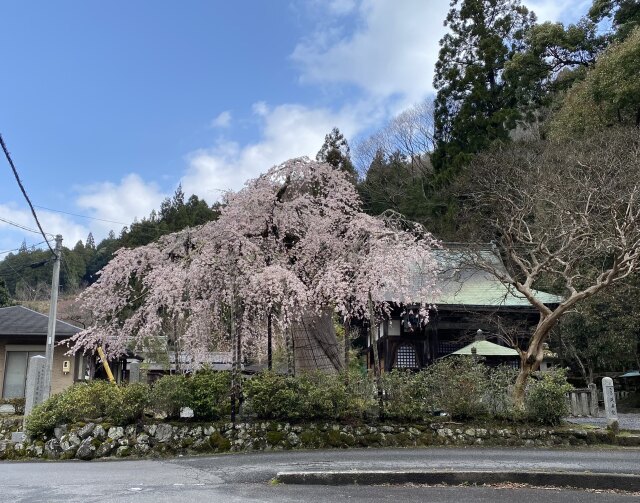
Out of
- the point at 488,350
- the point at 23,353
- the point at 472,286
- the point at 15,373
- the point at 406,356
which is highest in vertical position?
the point at 472,286

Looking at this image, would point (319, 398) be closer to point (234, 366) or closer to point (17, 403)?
point (234, 366)

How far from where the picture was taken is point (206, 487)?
21.3ft

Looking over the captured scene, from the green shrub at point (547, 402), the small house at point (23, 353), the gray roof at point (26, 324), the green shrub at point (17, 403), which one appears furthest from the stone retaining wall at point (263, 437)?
the small house at point (23, 353)

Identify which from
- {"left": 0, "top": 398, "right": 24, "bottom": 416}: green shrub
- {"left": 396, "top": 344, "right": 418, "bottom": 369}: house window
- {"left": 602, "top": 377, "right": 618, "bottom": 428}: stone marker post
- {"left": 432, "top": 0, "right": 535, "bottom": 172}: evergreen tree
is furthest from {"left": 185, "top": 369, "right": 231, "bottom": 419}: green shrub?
{"left": 432, "top": 0, "right": 535, "bottom": 172}: evergreen tree

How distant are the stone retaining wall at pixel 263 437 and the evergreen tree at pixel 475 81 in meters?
18.9

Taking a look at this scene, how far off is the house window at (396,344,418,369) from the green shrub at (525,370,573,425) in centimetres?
1048

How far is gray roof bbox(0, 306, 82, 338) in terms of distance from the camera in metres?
18.3

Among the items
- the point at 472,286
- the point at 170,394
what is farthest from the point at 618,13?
the point at 170,394

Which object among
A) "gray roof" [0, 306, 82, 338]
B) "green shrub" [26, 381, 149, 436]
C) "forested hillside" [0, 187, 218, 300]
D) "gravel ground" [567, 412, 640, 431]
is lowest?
"gravel ground" [567, 412, 640, 431]

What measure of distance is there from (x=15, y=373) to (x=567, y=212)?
62.0ft

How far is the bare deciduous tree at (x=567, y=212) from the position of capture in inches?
471

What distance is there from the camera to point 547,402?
10.7 meters

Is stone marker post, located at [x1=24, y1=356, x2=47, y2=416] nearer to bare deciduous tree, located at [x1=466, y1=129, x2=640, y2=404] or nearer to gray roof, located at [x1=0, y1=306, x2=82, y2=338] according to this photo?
gray roof, located at [x1=0, y1=306, x2=82, y2=338]

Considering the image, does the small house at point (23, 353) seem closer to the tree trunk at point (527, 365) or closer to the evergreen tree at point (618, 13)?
the tree trunk at point (527, 365)
